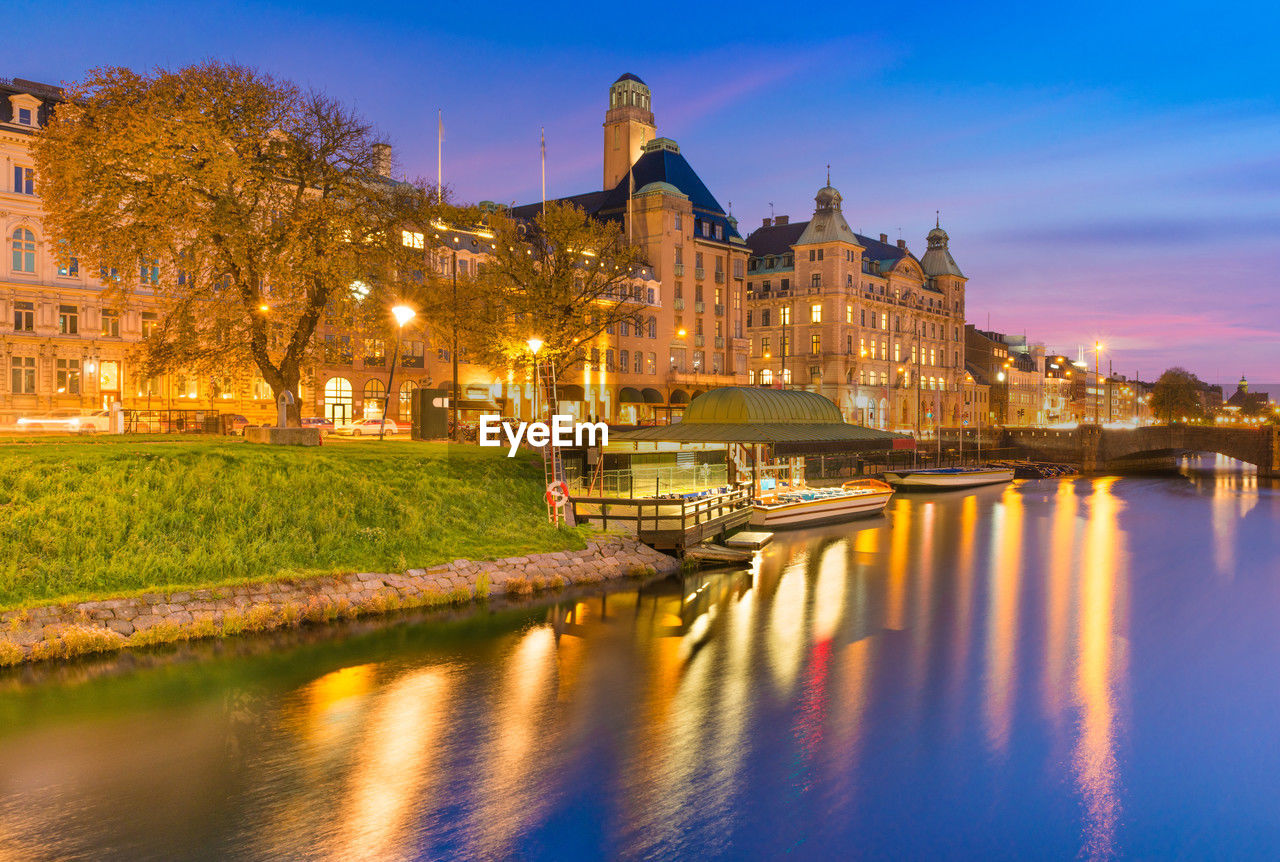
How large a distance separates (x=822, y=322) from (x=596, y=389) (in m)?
45.6

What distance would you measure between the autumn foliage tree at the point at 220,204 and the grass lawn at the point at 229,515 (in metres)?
5.14

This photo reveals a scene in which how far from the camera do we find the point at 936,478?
68062 millimetres

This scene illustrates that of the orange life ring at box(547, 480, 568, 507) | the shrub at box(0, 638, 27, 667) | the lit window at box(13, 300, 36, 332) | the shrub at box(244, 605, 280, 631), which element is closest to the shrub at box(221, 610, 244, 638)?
the shrub at box(244, 605, 280, 631)

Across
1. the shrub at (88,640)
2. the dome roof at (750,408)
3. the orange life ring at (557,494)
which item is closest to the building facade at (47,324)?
the dome roof at (750,408)

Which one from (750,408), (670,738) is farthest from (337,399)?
(670,738)

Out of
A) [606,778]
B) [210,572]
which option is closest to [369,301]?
[210,572]

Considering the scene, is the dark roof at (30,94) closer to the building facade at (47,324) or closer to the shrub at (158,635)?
the building facade at (47,324)

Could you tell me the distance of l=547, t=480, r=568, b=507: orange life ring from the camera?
1160 inches

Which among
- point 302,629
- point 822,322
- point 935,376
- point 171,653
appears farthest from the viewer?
point 935,376

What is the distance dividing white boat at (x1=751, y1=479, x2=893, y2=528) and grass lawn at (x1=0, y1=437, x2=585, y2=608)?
13.7 metres

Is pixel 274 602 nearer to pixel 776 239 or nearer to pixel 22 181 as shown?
pixel 22 181

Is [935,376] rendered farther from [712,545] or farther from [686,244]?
[712,545]

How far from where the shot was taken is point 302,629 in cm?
2039

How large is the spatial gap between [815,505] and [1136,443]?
66.6 meters
